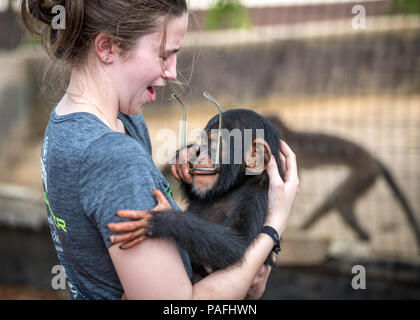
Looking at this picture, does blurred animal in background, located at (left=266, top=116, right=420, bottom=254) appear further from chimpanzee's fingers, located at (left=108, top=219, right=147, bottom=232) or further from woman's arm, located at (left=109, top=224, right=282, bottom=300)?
chimpanzee's fingers, located at (left=108, top=219, right=147, bottom=232)

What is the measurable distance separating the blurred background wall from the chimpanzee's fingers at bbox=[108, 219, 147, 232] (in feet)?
9.78

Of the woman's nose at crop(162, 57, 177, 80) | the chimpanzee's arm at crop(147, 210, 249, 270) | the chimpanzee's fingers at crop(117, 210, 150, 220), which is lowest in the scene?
the chimpanzee's arm at crop(147, 210, 249, 270)

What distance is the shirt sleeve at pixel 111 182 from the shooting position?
123 centimetres

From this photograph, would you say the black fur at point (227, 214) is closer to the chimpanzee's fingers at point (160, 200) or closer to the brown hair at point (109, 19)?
the chimpanzee's fingers at point (160, 200)

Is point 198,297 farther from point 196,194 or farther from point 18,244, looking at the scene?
point 18,244

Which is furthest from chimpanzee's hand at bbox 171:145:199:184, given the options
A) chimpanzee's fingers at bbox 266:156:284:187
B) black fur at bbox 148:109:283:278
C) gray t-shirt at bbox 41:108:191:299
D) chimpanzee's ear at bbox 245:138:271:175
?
gray t-shirt at bbox 41:108:191:299

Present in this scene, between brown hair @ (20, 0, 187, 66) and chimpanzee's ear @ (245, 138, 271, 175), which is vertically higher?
brown hair @ (20, 0, 187, 66)

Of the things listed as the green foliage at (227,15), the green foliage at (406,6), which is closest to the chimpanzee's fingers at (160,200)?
the green foliage at (406,6)

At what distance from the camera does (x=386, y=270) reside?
397 centimetres

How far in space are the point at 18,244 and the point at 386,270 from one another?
330 centimetres

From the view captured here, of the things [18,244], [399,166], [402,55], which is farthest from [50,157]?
[399,166]

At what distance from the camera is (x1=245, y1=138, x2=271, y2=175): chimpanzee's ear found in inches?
77.9

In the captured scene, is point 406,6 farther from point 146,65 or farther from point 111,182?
point 111,182

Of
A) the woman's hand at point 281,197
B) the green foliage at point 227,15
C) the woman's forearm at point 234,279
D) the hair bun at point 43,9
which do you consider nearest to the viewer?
the woman's forearm at point 234,279
